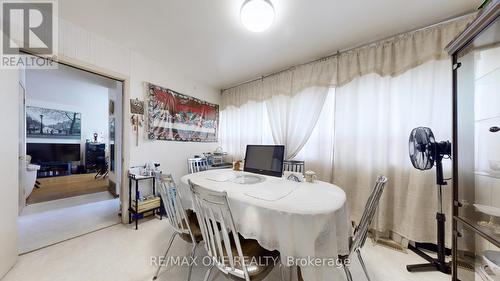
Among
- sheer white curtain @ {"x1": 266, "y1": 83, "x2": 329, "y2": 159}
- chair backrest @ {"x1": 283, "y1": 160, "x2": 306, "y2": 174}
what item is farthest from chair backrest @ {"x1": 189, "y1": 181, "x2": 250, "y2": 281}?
sheer white curtain @ {"x1": 266, "y1": 83, "x2": 329, "y2": 159}

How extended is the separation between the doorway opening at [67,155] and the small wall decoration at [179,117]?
1.53 feet

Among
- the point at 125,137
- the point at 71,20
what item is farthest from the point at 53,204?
the point at 71,20

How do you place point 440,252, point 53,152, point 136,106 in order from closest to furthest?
point 440,252, point 136,106, point 53,152

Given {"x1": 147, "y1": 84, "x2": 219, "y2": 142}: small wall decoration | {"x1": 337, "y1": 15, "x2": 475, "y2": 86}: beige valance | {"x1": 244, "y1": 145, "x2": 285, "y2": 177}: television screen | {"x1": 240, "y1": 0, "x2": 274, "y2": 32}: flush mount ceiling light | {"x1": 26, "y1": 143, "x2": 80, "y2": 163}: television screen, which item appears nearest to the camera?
{"x1": 240, "y1": 0, "x2": 274, "y2": 32}: flush mount ceiling light

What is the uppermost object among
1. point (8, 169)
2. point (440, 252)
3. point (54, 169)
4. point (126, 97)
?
point (126, 97)

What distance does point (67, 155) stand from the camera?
18.1 feet

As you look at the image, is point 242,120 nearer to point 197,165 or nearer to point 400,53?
point 197,165

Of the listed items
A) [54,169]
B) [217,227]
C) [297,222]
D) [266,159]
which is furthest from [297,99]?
[54,169]

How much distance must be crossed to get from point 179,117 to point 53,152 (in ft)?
16.3

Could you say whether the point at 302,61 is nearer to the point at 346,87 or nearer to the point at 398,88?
the point at 346,87

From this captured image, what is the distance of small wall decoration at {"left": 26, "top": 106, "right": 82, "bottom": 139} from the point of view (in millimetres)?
4984

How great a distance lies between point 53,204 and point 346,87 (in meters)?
5.28

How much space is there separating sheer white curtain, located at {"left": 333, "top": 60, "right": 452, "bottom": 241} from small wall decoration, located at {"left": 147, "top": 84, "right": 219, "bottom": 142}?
2.53 m

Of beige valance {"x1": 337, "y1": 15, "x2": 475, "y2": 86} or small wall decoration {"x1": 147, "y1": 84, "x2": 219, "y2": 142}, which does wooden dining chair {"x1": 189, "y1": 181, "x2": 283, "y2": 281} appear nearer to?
small wall decoration {"x1": 147, "y1": 84, "x2": 219, "y2": 142}
